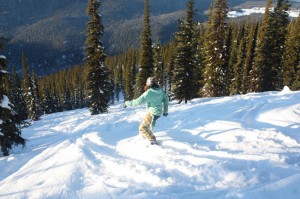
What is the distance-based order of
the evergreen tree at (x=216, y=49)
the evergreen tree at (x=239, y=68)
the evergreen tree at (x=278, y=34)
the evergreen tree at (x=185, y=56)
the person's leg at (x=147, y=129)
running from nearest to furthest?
the person's leg at (x=147, y=129)
the evergreen tree at (x=185, y=56)
the evergreen tree at (x=216, y=49)
the evergreen tree at (x=278, y=34)
the evergreen tree at (x=239, y=68)

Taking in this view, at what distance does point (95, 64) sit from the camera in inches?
1152

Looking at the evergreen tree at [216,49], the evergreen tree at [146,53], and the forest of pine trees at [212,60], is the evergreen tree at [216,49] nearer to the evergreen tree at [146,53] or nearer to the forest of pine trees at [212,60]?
the forest of pine trees at [212,60]

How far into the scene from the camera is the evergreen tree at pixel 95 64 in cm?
2852

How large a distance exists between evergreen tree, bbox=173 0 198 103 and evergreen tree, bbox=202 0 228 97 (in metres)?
3.13

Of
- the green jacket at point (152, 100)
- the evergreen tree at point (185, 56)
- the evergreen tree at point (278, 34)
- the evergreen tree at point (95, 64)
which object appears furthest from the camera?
the evergreen tree at point (278, 34)

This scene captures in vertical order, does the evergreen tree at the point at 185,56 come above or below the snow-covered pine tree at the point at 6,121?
above

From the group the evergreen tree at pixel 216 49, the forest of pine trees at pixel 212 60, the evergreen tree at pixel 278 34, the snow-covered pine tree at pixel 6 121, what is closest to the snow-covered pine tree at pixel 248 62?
the forest of pine trees at pixel 212 60

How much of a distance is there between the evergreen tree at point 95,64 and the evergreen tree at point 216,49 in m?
12.2

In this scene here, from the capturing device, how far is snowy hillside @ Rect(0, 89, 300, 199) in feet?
18.5

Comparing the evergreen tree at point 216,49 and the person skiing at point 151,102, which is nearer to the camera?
the person skiing at point 151,102

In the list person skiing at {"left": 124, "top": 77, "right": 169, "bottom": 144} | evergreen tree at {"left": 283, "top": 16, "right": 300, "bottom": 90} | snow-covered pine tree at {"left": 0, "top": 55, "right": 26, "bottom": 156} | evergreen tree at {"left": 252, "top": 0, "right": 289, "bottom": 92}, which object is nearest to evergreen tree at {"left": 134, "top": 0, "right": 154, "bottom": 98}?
evergreen tree at {"left": 252, "top": 0, "right": 289, "bottom": 92}

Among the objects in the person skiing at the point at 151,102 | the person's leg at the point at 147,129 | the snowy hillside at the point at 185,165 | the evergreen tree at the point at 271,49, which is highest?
the evergreen tree at the point at 271,49

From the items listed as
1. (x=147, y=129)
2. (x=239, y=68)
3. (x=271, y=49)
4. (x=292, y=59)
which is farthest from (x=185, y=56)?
(x=147, y=129)

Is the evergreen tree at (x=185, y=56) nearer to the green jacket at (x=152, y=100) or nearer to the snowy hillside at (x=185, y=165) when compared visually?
the snowy hillside at (x=185, y=165)
